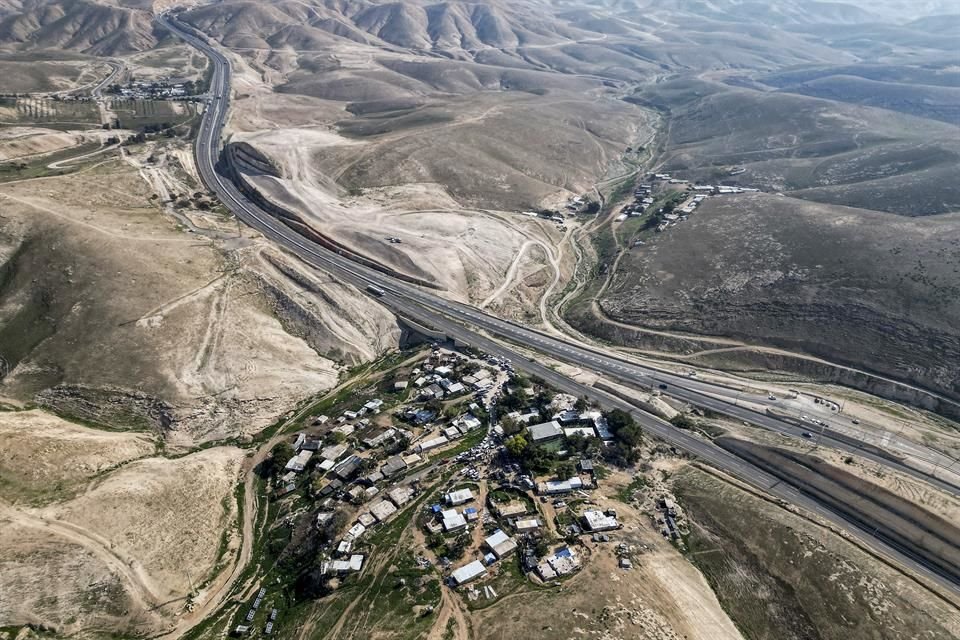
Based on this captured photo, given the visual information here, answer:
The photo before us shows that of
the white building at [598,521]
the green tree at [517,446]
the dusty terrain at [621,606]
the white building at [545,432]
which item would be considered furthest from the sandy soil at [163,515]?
the white building at [598,521]

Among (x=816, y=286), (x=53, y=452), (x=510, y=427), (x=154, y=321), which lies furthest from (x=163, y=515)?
(x=816, y=286)

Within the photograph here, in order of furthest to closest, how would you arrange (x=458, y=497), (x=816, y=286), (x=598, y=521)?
(x=816, y=286), (x=458, y=497), (x=598, y=521)

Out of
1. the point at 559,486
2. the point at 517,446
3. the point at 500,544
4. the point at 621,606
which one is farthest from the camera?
the point at 517,446

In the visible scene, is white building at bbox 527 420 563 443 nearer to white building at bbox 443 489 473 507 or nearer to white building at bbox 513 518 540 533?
white building at bbox 443 489 473 507

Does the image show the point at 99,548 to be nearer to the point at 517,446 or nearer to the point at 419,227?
the point at 517,446

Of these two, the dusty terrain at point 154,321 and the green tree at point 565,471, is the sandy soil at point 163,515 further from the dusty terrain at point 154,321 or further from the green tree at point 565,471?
the green tree at point 565,471
